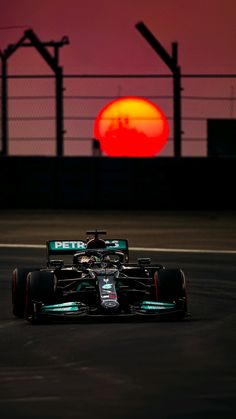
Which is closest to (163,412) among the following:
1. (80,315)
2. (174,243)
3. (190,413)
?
(190,413)

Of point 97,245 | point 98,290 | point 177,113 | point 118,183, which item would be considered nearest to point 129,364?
point 98,290

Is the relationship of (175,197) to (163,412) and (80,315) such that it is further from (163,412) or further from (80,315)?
(163,412)

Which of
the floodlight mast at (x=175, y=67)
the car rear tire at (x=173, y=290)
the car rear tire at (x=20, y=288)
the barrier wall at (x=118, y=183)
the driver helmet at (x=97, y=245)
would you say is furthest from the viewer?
the barrier wall at (x=118, y=183)

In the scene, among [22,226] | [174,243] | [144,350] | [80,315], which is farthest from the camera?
[22,226]

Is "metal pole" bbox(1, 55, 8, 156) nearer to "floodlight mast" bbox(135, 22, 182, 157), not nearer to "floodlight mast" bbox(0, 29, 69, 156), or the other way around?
"floodlight mast" bbox(0, 29, 69, 156)

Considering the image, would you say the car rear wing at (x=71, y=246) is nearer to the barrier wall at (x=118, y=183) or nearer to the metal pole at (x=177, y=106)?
the metal pole at (x=177, y=106)

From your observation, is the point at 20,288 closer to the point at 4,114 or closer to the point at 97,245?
the point at 97,245

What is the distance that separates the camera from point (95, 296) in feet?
45.9

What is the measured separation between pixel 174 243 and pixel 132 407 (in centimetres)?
1569

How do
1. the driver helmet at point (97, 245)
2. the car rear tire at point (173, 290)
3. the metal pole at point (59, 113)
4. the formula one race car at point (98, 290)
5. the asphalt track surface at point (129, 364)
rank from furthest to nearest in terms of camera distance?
the metal pole at point (59, 113), the driver helmet at point (97, 245), the car rear tire at point (173, 290), the formula one race car at point (98, 290), the asphalt track surface at point (129, 364)

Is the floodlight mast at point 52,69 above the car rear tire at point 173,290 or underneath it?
above

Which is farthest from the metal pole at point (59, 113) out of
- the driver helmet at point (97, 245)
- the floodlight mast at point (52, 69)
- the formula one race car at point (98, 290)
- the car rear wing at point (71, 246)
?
the formula one race car at point (98, 290)

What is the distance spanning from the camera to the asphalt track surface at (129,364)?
9.42 m

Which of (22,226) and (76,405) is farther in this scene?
(22,226)
